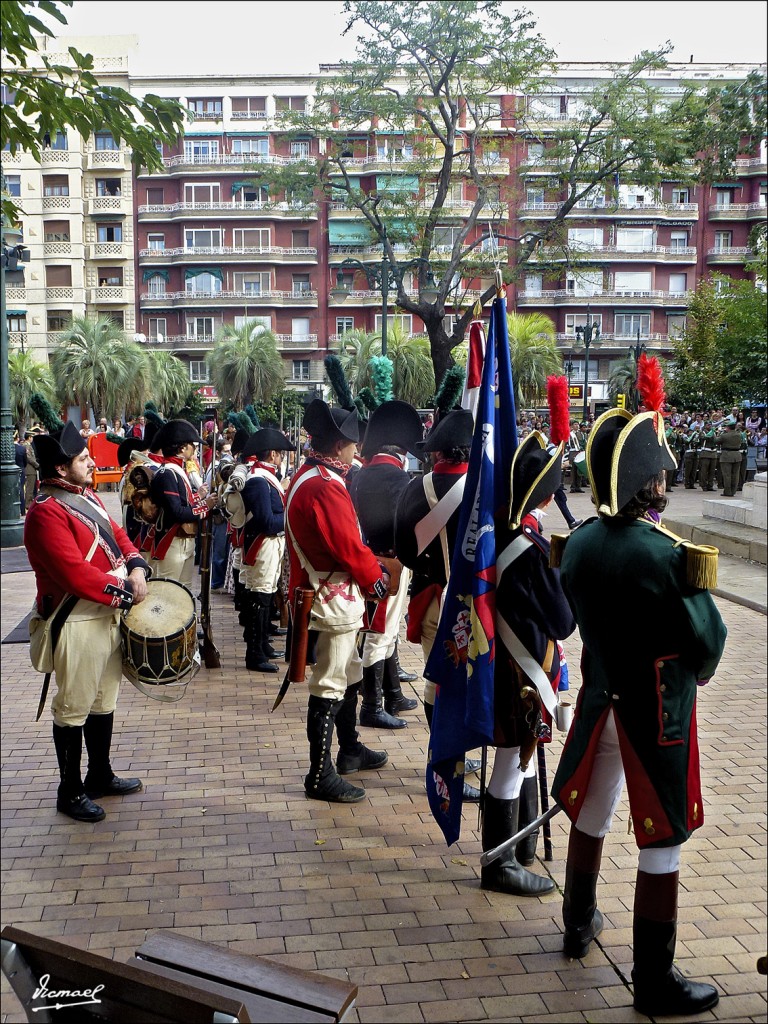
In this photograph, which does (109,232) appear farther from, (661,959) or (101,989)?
(101,989)

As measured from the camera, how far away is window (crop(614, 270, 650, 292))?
53.5 m

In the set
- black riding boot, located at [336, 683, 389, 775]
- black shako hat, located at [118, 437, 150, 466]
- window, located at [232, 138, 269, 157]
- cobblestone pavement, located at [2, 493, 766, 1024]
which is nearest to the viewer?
cobblestone pavement, located at [2, 493, 766, 1024]

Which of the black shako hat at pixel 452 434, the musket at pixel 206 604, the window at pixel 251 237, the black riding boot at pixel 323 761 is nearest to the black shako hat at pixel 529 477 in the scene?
the black shako hat at pixel 452 434

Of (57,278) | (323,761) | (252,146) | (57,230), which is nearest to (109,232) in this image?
(57,230)

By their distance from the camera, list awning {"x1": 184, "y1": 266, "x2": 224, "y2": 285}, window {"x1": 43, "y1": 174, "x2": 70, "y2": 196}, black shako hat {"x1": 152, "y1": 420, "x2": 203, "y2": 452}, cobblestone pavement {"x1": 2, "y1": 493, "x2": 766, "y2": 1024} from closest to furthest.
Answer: cobblestone pavement {"x1": 2, "y1": 493, "x2": 766, "y2": 1024} → black shako hat {"x1": 152, "y1": 420, "x2": 203, "y2": 452} → window {"x1": 43, "y1": 174, "x2": 70, "y2": 196} → awning {"x1": 184, "y1": 266, "x2": 224, "y2": 285}

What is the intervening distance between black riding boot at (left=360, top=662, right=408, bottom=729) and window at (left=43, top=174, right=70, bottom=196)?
56563 mm

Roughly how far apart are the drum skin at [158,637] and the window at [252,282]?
56.1 metres

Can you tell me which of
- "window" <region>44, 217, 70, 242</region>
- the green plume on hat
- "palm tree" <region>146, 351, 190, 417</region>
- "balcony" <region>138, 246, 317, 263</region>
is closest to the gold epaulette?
the green plume on hat

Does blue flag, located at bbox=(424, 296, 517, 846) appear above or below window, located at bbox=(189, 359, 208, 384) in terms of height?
below

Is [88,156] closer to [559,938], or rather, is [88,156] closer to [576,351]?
[576,351]

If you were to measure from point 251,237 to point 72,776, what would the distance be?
5706 cm

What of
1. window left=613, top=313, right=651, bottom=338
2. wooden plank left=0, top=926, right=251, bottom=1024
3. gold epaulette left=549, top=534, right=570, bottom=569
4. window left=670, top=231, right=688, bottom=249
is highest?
window left=670, top=231, right=688, bottom=249

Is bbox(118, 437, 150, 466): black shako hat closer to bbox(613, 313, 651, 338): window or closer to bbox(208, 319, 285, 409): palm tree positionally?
bbox(208, 319, 285, 409): palm tree

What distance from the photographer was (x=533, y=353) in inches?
1949
